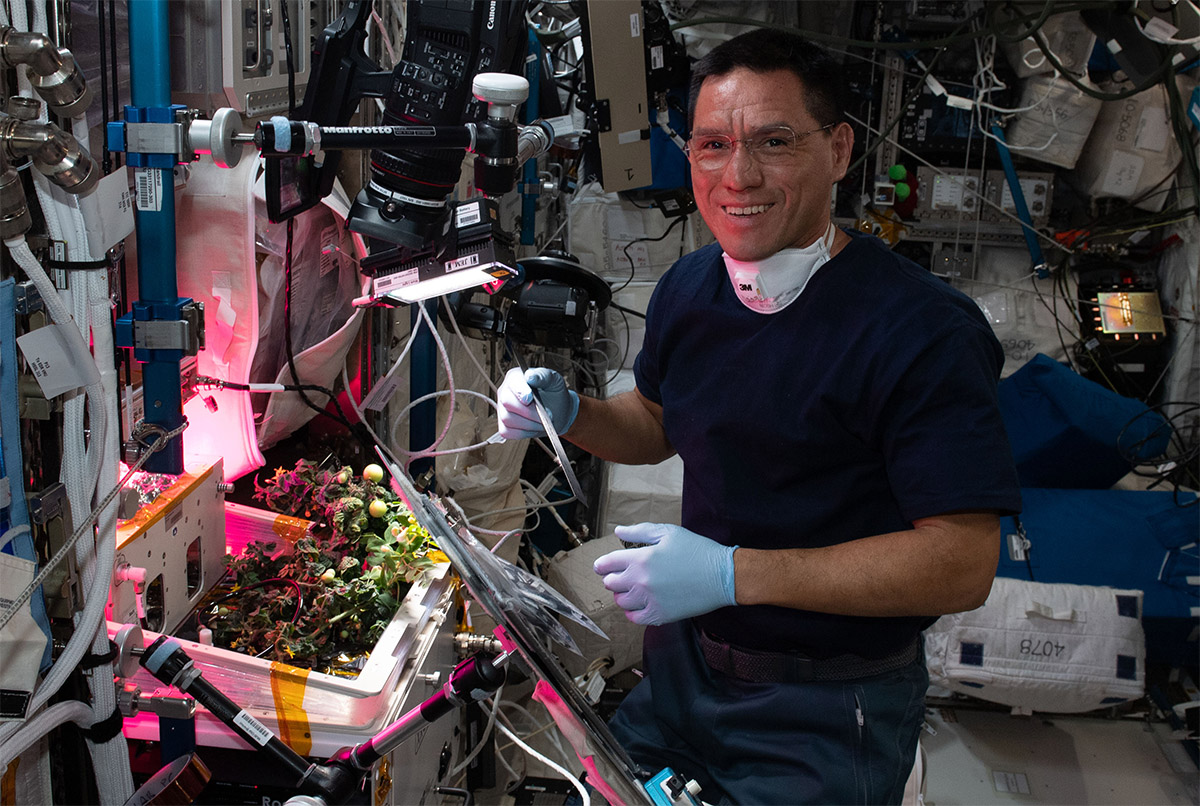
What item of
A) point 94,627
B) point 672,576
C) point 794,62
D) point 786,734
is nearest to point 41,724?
point 94,627

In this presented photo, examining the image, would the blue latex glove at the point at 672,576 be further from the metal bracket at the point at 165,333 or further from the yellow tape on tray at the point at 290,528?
the yellow tape on tray at the point at 290,528

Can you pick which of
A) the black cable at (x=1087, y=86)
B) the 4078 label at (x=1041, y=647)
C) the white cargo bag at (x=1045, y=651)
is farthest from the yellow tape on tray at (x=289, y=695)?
the black cable at (x=1087, y=86)

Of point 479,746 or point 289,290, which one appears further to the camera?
point 479,746

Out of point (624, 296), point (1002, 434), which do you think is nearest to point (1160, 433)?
point (624, 296)

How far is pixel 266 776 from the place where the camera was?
5.89 ft

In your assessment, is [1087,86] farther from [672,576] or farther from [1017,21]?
[672,576]

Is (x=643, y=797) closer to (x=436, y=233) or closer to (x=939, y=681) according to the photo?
(x=436, y=233)

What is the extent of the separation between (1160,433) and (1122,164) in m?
1.26

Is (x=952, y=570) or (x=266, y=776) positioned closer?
(x=952, y=570)

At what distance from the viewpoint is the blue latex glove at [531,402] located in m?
1.83

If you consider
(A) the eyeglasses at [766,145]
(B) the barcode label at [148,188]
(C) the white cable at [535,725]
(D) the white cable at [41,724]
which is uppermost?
(A) the eyeglasses at [766,145]

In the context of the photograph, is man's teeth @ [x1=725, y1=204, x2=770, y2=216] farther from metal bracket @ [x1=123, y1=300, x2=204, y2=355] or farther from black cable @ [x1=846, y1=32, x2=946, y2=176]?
black cable @ [x1=846, y1=32, x2=946, y2=176]

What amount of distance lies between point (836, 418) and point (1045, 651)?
2.17 meters

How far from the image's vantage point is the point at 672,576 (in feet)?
5.12
